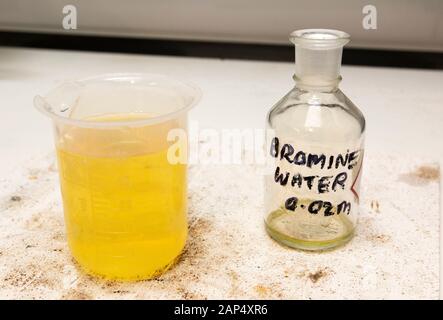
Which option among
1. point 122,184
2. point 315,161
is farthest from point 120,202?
point 315,161

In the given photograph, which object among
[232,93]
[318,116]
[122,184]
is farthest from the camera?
[232,93]

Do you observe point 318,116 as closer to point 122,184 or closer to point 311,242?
point 311,242

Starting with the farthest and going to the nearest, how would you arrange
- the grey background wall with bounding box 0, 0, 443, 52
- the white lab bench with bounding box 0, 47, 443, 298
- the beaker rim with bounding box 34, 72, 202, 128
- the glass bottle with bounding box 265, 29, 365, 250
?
the grey background wall with bounding box 0, 0, 443, 52, the white lab bench with bounding box 0, 47, 443, 298, the glass bottle with bounding box 265, 29, 365, 250, the beaker rim with bounding box 34, 72, 202, 128

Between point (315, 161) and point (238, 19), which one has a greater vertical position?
point (238, 19)

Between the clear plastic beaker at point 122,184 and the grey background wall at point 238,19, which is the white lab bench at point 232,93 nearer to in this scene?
the grey background wall at point 238,19

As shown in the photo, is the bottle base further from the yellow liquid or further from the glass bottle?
the yellow liquid

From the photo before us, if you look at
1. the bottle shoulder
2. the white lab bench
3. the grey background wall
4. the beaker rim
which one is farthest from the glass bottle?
the grey background wall

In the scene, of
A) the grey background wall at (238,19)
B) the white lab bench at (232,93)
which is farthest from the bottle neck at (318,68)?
the grey background wall at (238,19)
